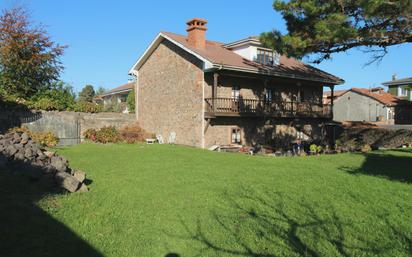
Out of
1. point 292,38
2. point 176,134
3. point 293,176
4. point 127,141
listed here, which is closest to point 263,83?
point 176,134

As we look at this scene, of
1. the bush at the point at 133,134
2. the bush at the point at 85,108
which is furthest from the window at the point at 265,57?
the bush at the point at 85,108

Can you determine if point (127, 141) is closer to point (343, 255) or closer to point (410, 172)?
point (410, 172)

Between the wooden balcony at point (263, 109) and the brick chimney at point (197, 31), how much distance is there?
456cm

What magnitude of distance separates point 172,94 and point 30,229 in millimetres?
19909

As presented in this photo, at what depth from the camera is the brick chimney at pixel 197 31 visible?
23875 mm

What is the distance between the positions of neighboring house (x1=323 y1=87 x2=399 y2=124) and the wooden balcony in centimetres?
1846

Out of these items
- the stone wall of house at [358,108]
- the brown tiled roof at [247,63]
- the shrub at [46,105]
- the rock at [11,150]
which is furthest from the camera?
the stone wall of house at [358,108]

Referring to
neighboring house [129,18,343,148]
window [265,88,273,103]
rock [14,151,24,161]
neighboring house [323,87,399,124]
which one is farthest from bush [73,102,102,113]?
neighboring house [323,87,399,124]

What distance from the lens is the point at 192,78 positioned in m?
22.9

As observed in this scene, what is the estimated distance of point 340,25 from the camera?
34.1 ft

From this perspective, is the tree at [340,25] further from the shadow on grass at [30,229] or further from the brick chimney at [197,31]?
the brick chimney at [197,31]

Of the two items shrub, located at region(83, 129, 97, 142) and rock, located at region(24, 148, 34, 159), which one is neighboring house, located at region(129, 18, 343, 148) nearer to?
shrub, located at region(83, 129, 97, 142)

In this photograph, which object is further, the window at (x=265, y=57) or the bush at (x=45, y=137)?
the window at (x=265, y=57)

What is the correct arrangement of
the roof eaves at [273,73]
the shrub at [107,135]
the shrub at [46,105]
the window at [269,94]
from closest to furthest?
the roof eaves at [273,73] → the shrub at [46,105] → the shrub at [107,135] → the window at [269,94]
